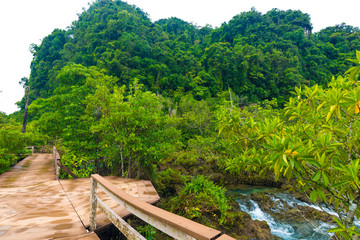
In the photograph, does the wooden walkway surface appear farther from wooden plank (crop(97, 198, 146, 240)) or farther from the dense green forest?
the dense green forest

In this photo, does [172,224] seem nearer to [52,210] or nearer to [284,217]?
[52,210]

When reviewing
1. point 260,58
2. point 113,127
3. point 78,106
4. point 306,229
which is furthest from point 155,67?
point 306,229

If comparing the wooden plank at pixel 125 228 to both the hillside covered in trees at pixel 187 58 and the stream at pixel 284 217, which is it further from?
the hillside covered in trees at pixel 187 58

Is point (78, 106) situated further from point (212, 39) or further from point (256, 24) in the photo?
point (256, 24)

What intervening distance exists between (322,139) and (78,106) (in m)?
10.00

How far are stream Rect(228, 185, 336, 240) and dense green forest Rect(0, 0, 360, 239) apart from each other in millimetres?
1415

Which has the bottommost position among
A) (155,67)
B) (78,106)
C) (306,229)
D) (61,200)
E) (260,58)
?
(306,229)

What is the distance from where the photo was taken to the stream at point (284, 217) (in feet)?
24.1

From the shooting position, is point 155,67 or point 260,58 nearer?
point 155,67

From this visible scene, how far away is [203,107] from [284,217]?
17990mm

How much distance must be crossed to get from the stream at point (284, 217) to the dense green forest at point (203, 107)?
1415 millimetres

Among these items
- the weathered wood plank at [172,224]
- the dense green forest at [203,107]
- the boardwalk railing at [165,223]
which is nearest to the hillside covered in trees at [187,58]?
the dense green forest at [203,107]

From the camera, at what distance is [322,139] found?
1.82 meters

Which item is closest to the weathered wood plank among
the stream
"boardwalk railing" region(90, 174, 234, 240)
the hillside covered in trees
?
"boardwalk railing" region(90, 174, 234, 240)
